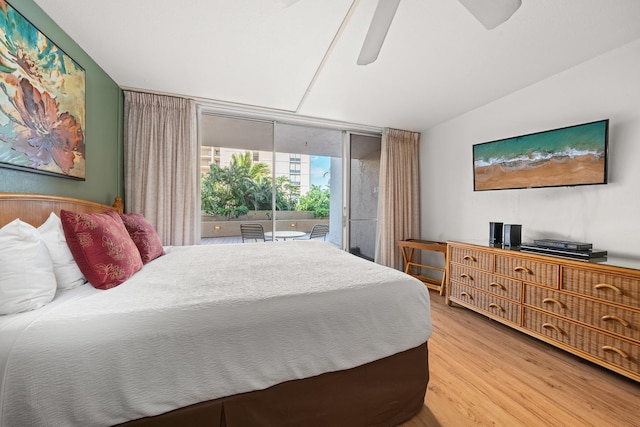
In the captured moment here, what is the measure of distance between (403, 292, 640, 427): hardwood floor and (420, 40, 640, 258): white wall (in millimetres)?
1020

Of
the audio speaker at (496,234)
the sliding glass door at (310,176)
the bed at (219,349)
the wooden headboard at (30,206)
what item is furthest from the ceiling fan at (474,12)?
the sliding glass door at (310,176)

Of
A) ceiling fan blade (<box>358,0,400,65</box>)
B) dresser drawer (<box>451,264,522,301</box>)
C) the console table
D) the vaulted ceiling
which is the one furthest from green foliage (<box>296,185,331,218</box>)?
ceiling fan blade (<box>358,0,400,65</box>)

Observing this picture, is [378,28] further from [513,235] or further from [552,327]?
[552,327]

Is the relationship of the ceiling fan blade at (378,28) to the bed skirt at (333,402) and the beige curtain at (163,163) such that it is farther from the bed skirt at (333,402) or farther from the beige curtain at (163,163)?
the beige curtain at (163,163)

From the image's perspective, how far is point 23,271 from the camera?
3.15ft

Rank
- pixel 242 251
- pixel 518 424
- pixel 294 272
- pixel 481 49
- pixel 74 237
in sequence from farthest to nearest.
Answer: pixel 242 251 → pixel 481 49 → pixel 294 272 → pixel 518 424 → pixel 74 237

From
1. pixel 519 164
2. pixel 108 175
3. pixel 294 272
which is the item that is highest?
pixel 519 164

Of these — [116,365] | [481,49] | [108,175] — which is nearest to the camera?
[116,365]

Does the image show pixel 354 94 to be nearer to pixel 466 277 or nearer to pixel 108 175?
pixel 466 277

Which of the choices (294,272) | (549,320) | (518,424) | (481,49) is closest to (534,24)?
(481,49)

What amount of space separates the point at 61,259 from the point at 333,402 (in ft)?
4.84

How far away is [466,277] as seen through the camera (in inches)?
107

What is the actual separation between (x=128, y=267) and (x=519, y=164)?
338 centimetres

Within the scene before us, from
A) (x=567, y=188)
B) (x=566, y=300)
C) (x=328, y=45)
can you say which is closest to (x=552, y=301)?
(x=566, y=300)
